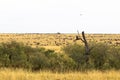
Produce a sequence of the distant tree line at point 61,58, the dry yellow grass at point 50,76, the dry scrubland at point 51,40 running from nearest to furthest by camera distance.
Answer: the dry yellow grass at point 50,76 < the distant tree line at point 61,58 < the dry scrubland at point 51,40

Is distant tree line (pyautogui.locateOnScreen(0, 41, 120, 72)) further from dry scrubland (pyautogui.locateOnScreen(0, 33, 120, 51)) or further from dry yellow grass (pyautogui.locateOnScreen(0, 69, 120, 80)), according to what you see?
dry scrubland (pyautogui.locateOnScreen(0, 33, 120, 51))

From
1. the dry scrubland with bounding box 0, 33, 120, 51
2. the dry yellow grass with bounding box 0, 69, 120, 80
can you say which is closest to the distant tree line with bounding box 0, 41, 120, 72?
the dry yellow grass with bounding box 0, 69, 120, 80

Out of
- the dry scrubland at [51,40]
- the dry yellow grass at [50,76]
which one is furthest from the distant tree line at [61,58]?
the dry scrubland at [51,40]

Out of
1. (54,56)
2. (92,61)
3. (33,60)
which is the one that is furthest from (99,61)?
(33,60)

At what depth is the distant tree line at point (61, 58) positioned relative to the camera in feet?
68.3

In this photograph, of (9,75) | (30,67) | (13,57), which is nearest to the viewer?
(9,75)

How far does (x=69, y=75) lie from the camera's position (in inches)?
658

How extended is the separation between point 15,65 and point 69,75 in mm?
5147

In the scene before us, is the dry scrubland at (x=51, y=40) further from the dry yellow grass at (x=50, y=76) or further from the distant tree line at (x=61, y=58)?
the dry yellow grass at (x=50, y=76)

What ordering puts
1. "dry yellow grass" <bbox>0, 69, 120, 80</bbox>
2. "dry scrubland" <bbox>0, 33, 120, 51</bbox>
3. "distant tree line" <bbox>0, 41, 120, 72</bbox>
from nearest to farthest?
"dry yellow grass" <bbox>0, 69, 120, 80</bbox> < "distant tree line" <bbox>0, 41, 120, 72</bbox> < "dry scrubland" <bbox>0, 33, 120, 51</bbox>

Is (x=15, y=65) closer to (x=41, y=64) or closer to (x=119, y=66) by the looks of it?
(x=41, y=64)

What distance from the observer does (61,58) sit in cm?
2192

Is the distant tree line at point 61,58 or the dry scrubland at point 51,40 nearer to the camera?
the distant tree line at point 61,58

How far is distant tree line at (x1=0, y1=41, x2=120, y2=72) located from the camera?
2081 centimetres
